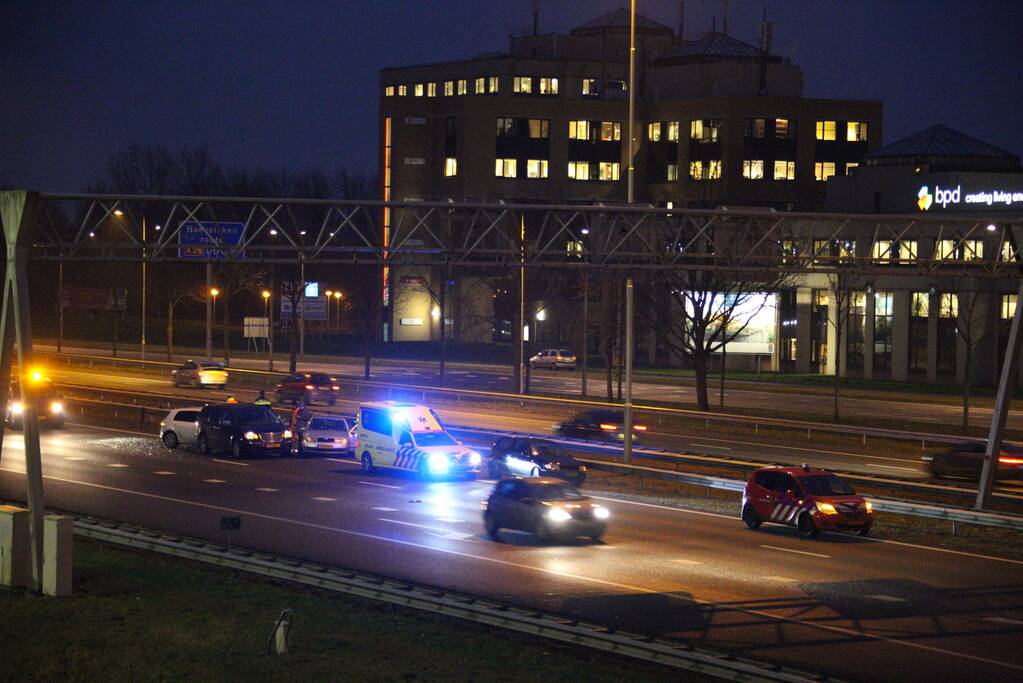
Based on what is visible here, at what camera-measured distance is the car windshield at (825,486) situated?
86.1 ft

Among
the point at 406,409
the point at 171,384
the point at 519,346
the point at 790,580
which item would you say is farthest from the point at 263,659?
the point at 171,384

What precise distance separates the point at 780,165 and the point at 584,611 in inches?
3827

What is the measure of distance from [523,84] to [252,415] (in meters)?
85.7

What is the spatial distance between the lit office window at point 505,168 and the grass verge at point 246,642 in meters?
97.8

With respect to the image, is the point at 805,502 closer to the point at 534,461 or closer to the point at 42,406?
the point at 534,461

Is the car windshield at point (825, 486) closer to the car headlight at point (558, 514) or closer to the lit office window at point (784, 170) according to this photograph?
the car headlight at point (558, 514)

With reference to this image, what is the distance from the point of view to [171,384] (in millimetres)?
70500

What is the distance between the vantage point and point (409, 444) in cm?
3503

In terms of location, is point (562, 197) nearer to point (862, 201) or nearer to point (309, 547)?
point (862, 201)

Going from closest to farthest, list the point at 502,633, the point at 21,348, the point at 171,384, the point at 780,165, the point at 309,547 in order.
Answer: the point at 502,633 < the point at 21,348 < the point at 309,547 < the point at 171,384 < the point at 780,165

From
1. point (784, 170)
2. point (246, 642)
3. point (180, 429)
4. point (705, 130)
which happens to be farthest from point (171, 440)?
point (784, 170)

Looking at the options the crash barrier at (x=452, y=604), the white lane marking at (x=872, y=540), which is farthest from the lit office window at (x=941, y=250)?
the crash barrier at (x=452, y=604)

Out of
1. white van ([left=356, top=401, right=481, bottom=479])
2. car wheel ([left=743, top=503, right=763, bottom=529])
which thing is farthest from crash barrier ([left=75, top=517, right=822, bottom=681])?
white van ([left=356, top=401, right=481, bottom=479])

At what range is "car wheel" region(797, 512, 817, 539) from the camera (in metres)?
25.9
